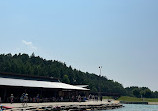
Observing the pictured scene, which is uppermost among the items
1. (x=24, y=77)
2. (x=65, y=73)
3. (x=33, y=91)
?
(x=65, y=73)

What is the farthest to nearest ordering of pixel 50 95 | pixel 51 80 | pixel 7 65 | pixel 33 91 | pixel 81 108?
pixel 7 65 < pixel 51 80 < pixel 50 95 < pixel 33 91 < pixel 81 108

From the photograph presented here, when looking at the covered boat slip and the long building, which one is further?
the long building

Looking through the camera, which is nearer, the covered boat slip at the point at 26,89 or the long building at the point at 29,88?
the covered boat slip at the point at 26,89

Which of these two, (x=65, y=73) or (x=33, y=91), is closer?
(x=33, y=91)

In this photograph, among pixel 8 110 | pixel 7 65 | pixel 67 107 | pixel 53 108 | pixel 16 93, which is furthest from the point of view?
pixel 7 65

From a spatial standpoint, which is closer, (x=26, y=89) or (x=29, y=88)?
(x=29, y=88)

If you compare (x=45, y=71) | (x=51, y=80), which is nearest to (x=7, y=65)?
(x=45, y=71)

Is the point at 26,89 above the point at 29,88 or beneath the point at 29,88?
beneath

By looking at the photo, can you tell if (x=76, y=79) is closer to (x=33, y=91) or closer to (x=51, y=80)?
(x=51, y=80)

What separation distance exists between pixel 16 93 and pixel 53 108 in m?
13.7

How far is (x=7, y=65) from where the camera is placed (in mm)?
112750

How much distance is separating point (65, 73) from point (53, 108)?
97.4m

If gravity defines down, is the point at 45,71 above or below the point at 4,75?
above

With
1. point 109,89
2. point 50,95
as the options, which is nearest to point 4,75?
point 50,95
